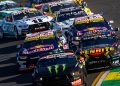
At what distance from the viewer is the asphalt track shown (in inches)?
786

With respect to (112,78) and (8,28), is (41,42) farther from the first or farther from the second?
(8,28)

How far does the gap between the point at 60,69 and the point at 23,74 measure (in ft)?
15.9

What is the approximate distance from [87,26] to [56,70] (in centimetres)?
630

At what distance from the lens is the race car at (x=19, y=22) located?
104 ft

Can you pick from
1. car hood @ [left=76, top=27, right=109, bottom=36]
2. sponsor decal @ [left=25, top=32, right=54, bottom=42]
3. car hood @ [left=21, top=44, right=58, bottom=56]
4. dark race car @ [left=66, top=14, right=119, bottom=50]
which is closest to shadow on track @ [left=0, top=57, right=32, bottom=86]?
car hood @ [left=21, top=44, right=58, bottom=56]

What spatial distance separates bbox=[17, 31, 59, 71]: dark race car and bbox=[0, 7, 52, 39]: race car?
7.66m

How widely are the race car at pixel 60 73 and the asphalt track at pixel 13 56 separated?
3.19 feet

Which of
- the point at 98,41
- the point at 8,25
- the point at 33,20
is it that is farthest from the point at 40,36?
the point at 8,25

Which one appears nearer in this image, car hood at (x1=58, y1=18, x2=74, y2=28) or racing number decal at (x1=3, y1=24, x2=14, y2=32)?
car hood at (x1=58, y1=18, x2=74, y2=28)

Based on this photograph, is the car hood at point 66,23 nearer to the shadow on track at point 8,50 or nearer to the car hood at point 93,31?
the shadow on track at point 8,50

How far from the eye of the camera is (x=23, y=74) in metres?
21.6

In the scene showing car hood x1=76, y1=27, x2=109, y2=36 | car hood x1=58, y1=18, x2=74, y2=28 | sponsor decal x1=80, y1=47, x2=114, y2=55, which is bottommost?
car hood x1=58, y1=18, x2=74, y2=28

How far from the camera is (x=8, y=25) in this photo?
34.1 meters

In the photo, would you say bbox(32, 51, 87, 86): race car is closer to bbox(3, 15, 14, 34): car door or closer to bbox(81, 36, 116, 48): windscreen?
bbox(81, 36, 116, 48): windscreen
